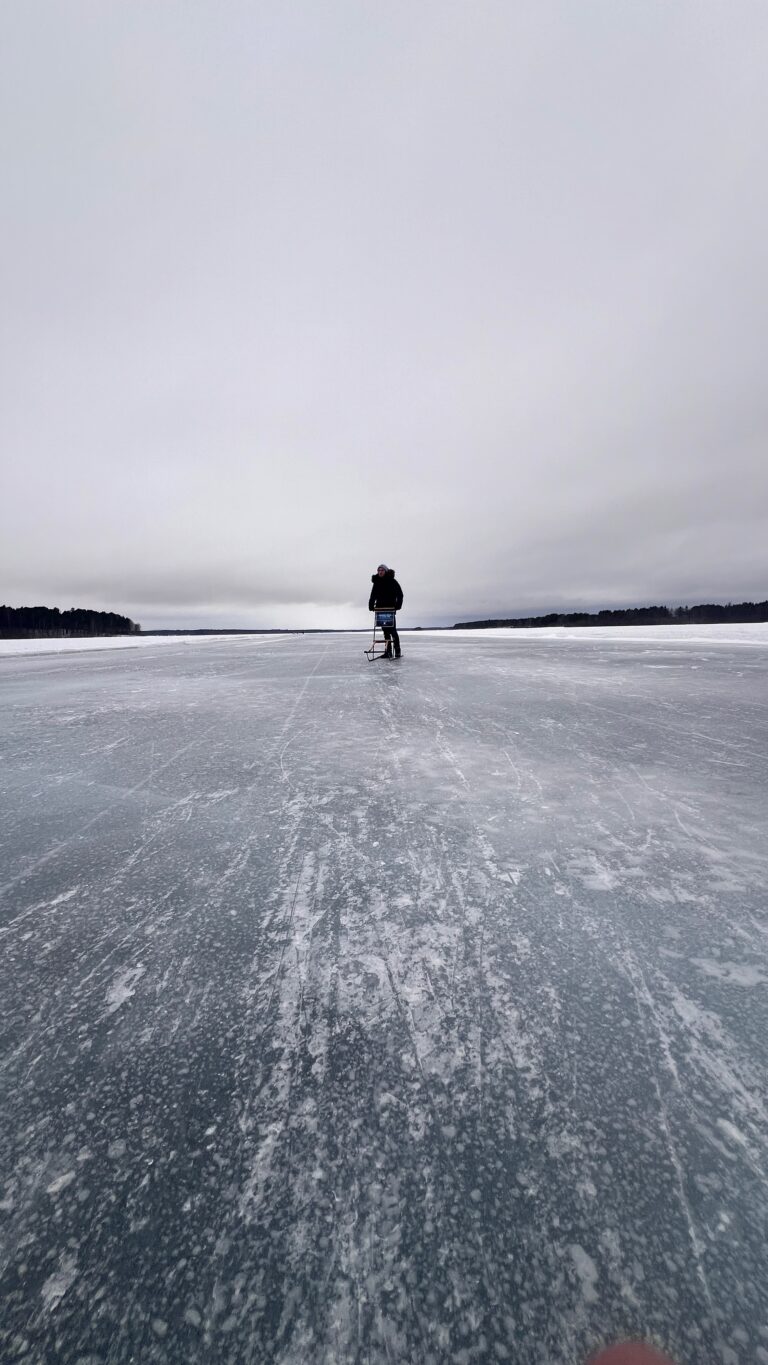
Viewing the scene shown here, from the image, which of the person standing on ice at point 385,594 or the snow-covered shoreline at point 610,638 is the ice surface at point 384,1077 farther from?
the snow-covered shoreline at point 610,638

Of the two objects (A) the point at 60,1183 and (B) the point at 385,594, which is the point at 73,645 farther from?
(A) the point at 60,1183

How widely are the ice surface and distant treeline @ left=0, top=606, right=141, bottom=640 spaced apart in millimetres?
→ 116766

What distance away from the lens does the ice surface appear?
84 cm

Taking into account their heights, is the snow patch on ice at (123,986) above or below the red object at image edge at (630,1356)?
above

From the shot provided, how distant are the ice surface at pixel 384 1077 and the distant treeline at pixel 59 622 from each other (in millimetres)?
116766

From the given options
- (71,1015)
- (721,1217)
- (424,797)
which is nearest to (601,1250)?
(721,1217)

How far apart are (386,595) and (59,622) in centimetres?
12276

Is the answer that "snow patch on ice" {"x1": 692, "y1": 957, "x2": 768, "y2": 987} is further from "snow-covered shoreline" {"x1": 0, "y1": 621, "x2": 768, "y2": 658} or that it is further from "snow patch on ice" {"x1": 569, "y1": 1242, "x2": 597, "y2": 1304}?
"snow-covered shoreline" {"x1": 0, "y1": 621, "x2": 768, "y2": 658}

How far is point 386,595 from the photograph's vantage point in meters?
10.3

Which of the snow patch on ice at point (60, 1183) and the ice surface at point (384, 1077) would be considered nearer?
the ice surface at point (384, 1077)

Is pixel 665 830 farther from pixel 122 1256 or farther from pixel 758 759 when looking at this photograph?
pixel 122 1256

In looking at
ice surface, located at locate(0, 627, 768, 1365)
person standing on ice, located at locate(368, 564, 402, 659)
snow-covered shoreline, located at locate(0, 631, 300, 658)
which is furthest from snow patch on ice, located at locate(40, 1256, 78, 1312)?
snow-covered shoreline, located at locate(0, 631, 300, 658)

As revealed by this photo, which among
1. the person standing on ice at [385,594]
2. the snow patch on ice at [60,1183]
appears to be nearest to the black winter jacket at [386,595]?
the person standing on ice at [385,594]

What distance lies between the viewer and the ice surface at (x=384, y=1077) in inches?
33.3
